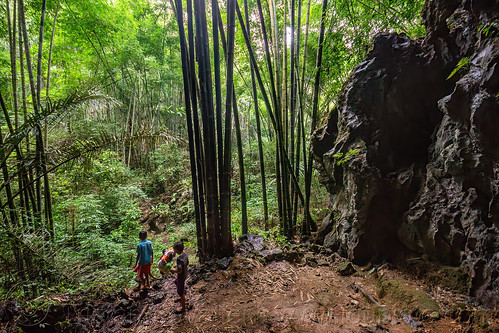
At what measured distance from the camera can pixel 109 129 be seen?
873cm

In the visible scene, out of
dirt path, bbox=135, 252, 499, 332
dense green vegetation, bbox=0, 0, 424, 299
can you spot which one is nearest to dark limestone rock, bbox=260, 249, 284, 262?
dirt path, bbox=135, 252, 499, 332

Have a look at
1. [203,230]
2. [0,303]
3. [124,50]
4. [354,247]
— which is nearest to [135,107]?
[124,50]

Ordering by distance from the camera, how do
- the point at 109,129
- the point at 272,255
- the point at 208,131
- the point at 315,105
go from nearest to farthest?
the point at 208,131
the point at 272,255
the point at 315,105
the point at 109,129

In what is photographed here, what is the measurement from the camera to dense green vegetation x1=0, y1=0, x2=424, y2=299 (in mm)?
2492

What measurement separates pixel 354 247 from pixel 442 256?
887 mm

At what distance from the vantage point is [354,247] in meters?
2.88

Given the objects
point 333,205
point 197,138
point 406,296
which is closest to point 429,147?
point 406,296

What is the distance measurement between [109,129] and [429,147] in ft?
31.9

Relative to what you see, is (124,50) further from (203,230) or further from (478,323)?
(478,323)

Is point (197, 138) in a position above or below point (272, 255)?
above

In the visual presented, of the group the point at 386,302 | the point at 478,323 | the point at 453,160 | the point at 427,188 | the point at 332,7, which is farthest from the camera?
the point at 332,7

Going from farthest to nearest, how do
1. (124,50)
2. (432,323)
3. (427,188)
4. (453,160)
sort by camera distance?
(124,50) → (427,188) → (453,160) → (432,323)

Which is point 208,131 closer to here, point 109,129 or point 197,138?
point 197,138

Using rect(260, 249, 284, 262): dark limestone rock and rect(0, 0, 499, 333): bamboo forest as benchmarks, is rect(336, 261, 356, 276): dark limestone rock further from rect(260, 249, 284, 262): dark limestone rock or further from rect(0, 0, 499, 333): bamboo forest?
rect(260, 249, 284, 262): dark limestone rock
